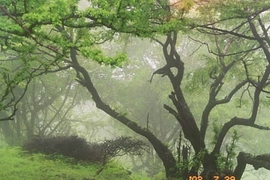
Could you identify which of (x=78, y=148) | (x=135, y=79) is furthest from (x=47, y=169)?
(x=135, y=79)

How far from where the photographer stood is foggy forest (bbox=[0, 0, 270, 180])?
469cm

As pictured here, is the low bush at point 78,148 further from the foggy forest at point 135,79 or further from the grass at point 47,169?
the grass at point 47,169

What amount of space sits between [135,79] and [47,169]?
33.4ft

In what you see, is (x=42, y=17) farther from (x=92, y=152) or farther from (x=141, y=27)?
(x=92, y=152)

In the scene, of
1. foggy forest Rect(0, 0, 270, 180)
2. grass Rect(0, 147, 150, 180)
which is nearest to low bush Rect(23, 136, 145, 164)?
foggy forest Rect(0, 0, 270, 180)

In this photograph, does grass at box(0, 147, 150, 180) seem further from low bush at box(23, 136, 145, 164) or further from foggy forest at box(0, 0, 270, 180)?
low bush at box(23, 136, 145, 164)

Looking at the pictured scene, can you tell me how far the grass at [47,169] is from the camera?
7285 millimetres

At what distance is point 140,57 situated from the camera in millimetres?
19406

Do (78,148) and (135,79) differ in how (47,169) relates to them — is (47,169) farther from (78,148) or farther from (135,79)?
(135,79)

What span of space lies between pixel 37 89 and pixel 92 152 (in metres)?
6.45

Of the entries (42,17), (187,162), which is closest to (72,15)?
(42,17)

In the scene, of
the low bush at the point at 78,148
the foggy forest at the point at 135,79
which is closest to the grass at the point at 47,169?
the foggy forest at the point at 135,79

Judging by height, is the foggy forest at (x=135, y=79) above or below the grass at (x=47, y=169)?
above

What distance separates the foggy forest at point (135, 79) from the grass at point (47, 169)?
1.0 inches
